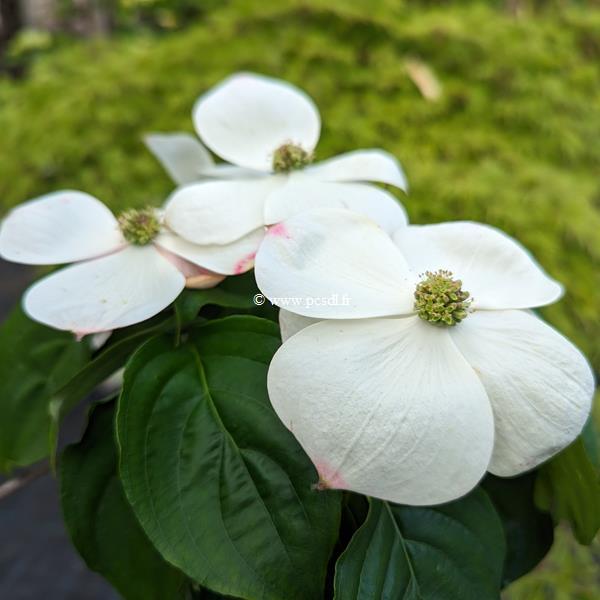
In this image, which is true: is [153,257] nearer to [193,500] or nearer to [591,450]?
[193,500]

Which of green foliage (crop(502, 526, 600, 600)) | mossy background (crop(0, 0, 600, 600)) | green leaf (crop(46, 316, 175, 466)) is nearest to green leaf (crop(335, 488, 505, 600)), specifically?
green leaf (crop(46, 316, 175, 466))

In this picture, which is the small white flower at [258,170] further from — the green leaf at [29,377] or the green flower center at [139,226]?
the green leaf at [29,377]

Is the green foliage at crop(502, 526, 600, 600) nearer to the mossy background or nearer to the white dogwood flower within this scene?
the mossy background

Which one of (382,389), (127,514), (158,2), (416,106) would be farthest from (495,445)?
(158,2)

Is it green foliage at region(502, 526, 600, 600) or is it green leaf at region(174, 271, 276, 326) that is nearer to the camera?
green leaf at region(174, 271, 276, 326)

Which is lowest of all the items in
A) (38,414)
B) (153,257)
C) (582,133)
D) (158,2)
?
(158,2)

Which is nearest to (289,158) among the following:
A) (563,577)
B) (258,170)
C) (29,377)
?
(258,170)
